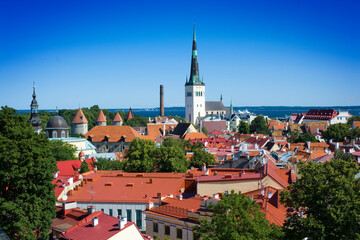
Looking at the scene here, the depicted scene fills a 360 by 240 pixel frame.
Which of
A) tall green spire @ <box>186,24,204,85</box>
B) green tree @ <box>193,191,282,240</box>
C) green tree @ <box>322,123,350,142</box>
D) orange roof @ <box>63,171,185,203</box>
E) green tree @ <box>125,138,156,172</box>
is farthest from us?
tall green spire @ <box>186,24,204,85</box>

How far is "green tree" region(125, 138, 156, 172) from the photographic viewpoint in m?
46.3

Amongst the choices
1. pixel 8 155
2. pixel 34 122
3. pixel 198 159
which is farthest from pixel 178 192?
pixel 34 122

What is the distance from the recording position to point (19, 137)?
85.5 ft

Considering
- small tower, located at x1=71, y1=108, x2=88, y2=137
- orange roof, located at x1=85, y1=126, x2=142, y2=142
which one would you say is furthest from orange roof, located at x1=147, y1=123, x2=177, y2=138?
orange roof, located at x1=85, y1=126, x2=142, y2=142

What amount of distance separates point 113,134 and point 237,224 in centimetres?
6937

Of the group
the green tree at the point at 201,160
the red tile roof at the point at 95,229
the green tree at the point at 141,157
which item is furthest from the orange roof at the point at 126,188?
the green tree at the point at 201,160

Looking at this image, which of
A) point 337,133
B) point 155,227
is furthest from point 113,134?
point 155,227

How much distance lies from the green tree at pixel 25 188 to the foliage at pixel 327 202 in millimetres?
12229

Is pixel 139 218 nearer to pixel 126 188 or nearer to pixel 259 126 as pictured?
pixel 126 188

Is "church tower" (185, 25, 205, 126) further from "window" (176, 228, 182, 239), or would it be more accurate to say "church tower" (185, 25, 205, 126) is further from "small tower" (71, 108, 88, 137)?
"window" (176, 228, 182, 239)

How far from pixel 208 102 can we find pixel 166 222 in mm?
159992

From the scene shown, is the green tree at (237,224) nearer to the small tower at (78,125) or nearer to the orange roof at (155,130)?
the small tower at (78,125)

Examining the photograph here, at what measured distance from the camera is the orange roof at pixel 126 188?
3306cm

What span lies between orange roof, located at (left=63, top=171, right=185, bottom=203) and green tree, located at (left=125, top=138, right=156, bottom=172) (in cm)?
863
